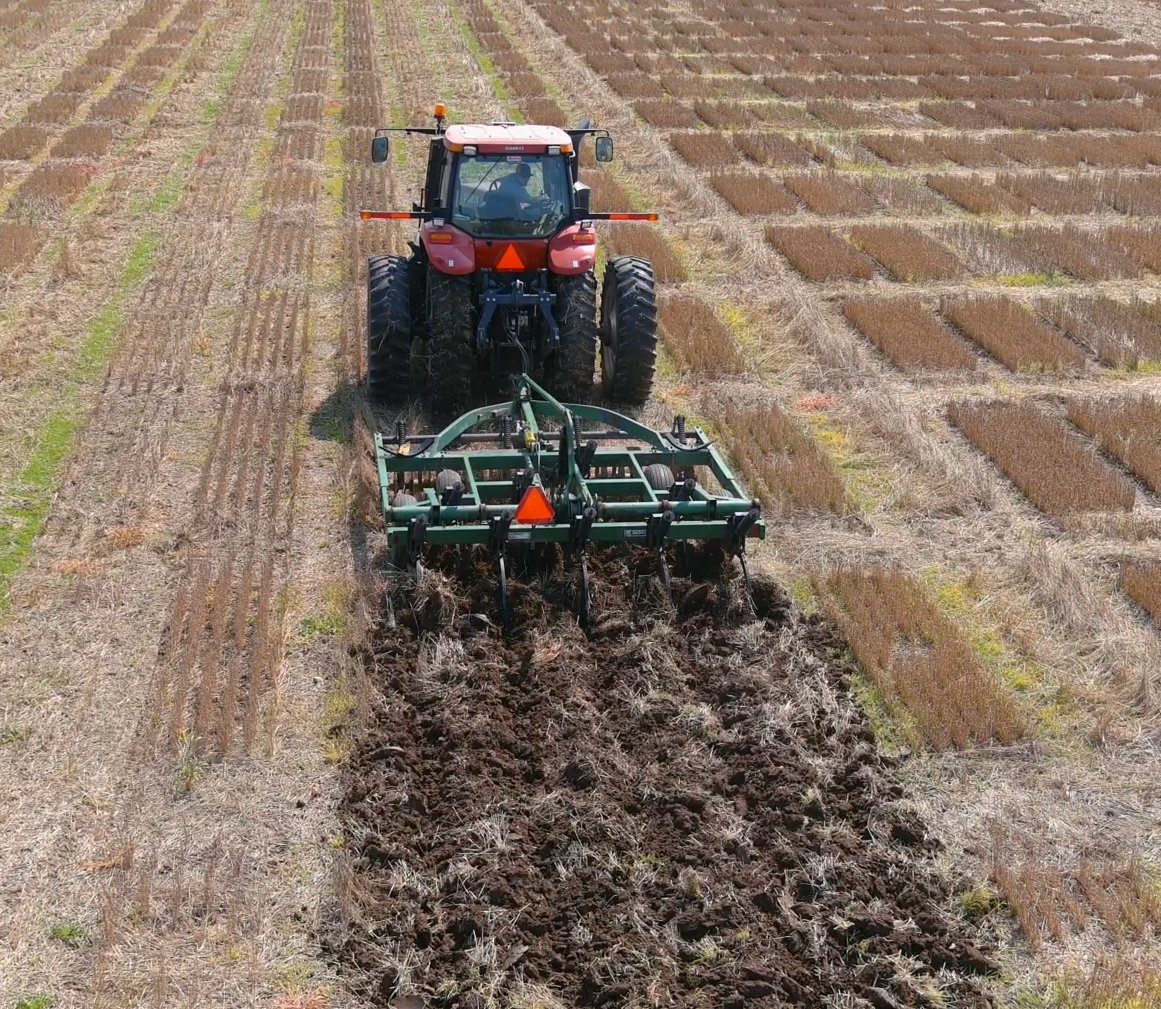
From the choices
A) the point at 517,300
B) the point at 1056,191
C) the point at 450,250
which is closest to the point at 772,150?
the point at 1056,191

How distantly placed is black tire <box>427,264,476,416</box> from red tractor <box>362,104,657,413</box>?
0.03 feet

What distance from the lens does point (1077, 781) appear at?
664 centimetres

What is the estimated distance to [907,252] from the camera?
50.3 feet

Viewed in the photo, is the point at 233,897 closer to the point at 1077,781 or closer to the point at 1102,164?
the point at 1077,781

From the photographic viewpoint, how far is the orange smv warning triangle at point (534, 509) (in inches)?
305

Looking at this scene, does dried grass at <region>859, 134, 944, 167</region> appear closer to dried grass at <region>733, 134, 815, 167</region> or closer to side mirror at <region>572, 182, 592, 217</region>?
dried grass at <region>733, 134, 815, 167</region>

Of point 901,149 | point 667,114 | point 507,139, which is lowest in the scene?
point 667,114

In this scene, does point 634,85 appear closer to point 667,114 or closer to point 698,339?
point 667,114

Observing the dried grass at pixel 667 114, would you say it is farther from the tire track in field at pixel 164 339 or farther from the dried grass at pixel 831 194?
the tire track in field at pixel 164 339

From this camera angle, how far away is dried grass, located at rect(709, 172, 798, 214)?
55.6 feet

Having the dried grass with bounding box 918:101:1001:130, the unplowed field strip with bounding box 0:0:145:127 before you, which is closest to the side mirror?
the unplowed field strip with bounding box 0:0:145:127

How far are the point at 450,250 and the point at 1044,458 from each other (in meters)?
4.81

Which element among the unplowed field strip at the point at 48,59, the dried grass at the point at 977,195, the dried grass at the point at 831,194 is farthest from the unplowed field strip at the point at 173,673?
the unplowed field strip at the point at 48,59

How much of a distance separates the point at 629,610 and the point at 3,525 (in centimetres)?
424
